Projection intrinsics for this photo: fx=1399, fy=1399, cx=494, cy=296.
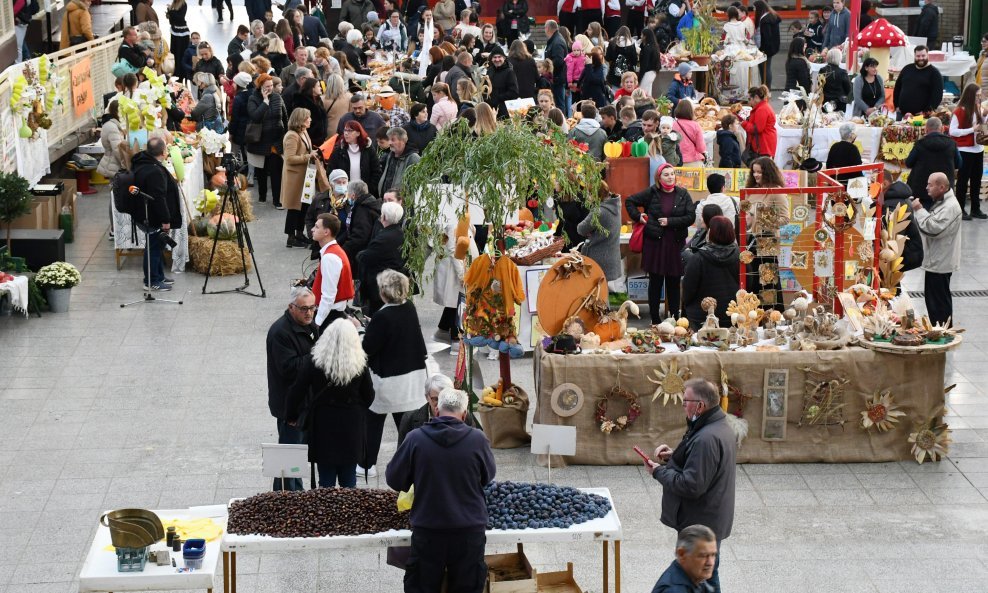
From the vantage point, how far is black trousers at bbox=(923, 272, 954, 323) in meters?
11.7

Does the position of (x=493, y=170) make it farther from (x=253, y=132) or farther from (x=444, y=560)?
(x=253, y=132)

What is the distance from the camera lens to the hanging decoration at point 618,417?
917 cm

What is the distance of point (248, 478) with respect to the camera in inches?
357

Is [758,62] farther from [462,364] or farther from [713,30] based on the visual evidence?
[462,364]

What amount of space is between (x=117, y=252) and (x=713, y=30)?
12.6 meters

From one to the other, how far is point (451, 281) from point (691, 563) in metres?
6.47

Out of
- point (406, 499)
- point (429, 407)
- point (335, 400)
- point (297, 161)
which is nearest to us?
point (406, 499)

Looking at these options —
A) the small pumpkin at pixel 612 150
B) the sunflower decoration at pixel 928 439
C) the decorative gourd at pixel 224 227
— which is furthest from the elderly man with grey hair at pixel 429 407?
the decorative gourd at pixel 224 227

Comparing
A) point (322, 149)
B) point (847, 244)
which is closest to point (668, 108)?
point (322, 149)

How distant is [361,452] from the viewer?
324 inches

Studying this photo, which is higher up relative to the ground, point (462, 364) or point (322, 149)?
point (322, 149)

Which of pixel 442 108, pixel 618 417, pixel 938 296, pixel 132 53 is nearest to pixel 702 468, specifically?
pixel 618 417

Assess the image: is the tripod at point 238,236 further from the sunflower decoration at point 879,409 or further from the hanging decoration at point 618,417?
the sunflower decoration at point 879,409

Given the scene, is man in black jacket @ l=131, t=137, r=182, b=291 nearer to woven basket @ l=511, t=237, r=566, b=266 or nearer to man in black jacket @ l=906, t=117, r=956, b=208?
woven basket @ l=511, t=237, r=566, b=266
